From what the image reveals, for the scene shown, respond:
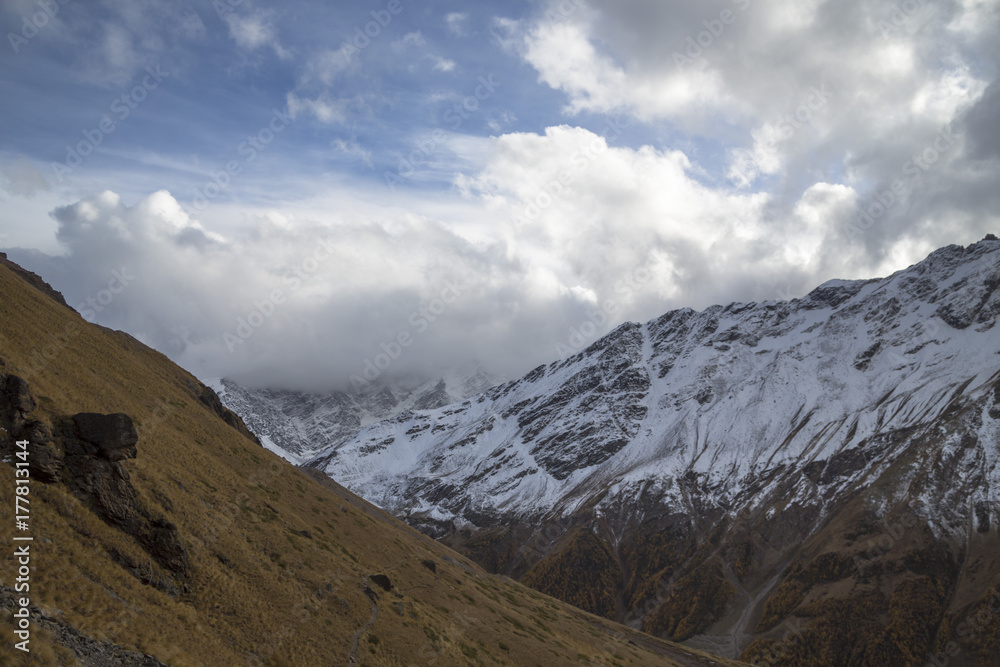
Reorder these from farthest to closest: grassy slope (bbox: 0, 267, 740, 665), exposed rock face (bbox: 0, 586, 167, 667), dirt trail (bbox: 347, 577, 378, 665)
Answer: dirt trail (bbox: 347, 577, 378, 665), grassy slope (bbox: 0, 267, 740, 665), exposed rock face (bbox: 0, 586, 167, 667)

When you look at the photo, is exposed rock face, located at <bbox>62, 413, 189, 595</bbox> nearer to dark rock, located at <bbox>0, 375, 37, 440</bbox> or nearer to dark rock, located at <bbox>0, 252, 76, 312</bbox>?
dark rock, located at <bbox>0, 375, 37, 440</bbox>

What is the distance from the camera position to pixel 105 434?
75.0 ft

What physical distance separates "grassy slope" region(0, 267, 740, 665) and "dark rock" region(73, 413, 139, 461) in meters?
1.58

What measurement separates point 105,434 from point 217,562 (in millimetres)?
7557

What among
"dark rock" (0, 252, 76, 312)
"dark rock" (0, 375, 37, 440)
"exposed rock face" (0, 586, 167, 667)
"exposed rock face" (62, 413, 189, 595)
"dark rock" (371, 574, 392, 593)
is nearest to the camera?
"exposed rock face" (0, 586, 167, 667)

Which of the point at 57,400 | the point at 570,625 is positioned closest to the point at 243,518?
the point at 57,400

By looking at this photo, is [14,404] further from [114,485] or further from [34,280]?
[34,280]

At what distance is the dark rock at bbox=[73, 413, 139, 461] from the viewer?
2262 cm

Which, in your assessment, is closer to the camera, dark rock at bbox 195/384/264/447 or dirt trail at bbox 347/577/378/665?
dirt trail at bbox 347/577/378/665

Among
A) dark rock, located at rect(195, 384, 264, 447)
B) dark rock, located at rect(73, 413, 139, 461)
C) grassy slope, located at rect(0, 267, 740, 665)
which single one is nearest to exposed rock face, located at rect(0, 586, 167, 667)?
grassy slope, located at rect(0, 267, 740, 665)

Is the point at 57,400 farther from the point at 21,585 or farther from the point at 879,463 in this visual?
the point at 879,463

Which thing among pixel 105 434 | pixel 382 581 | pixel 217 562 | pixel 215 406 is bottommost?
pixel 217 562

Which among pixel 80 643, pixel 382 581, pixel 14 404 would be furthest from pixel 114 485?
pixel 382 581

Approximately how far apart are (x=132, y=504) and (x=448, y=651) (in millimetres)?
→ 20466
